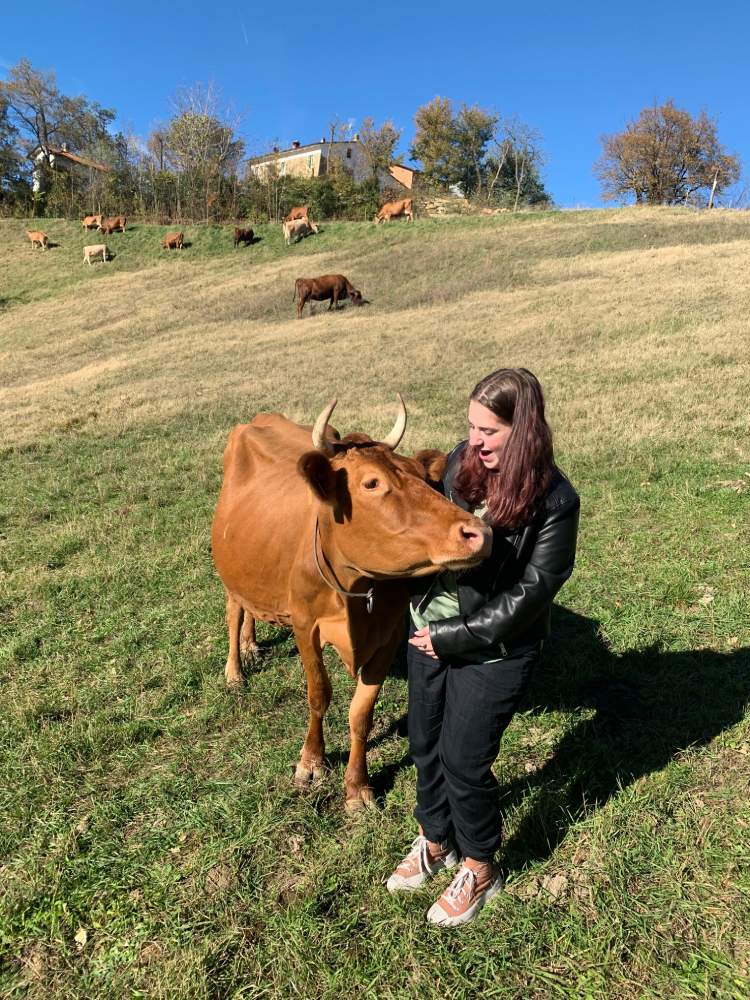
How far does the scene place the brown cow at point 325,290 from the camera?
21188 millimetres

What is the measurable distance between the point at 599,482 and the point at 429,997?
Answer: 5668 millimetres

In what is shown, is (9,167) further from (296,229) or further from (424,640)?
(424,640)

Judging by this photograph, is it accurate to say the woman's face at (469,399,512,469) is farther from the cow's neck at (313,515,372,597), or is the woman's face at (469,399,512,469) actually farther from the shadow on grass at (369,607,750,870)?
the shadow on grass at (369,607,750,870)

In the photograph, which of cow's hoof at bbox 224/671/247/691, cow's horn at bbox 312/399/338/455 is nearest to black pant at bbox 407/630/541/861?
cow's horn at bbox 312/399/338/455

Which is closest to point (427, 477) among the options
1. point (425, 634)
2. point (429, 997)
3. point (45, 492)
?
point (425, 634)

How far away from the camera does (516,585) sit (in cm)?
220

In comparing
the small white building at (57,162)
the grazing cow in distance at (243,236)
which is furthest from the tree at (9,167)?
the grazing cow in distance at (243,236)

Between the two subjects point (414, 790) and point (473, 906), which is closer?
point (473, 906)

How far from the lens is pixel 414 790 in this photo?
332cm

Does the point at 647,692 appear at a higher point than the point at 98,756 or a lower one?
higher

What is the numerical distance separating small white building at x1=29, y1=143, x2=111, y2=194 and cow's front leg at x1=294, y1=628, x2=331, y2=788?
52.0 m

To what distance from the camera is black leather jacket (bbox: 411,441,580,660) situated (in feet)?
7.15

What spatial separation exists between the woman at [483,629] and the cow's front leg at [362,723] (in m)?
0.49

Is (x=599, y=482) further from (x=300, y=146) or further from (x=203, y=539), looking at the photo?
(x=300, y=146)
